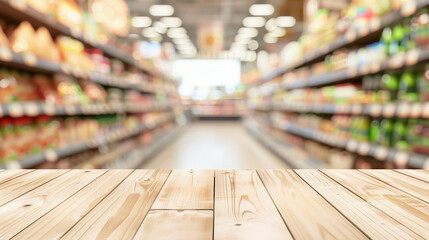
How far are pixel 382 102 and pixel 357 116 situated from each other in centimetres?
68

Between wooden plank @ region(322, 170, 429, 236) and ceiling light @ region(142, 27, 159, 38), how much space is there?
10.8 meters

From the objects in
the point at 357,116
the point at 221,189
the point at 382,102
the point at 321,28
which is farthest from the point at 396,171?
the point at 321,28

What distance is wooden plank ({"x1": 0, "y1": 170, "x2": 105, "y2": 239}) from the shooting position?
706mm

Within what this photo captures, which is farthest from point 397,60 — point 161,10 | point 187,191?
point 161,10

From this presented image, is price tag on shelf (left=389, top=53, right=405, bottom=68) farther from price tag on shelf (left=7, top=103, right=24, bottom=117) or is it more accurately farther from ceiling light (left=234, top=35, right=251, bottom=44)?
ceiling light (left=234, top=35, right=251, bottom=44)

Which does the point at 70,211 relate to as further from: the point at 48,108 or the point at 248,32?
the point at 248,32

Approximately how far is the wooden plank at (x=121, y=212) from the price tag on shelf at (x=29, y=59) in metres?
1.38

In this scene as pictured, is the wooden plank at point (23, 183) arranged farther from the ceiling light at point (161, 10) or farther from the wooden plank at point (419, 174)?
the ceiling light at point (161, 10)

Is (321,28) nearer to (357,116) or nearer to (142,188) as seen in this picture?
(357,116)

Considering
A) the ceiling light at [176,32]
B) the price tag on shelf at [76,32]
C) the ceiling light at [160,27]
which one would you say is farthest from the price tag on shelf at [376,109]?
the ceiling light at [176,32]

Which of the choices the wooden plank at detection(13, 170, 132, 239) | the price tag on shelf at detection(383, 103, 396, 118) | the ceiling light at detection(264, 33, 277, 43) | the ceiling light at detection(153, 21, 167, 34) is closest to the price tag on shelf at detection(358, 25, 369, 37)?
the price tag on shelf at detection(383, 103, 396, 118)

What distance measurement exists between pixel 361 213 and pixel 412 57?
1661mm

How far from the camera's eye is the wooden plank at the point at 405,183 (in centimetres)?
94

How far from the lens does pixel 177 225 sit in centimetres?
70
